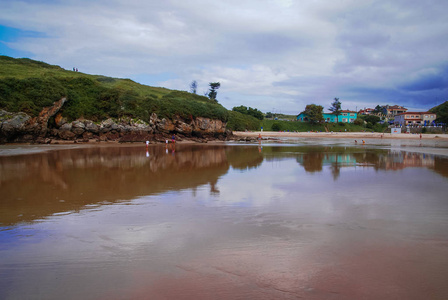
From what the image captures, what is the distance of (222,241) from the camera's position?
5473 millimetres

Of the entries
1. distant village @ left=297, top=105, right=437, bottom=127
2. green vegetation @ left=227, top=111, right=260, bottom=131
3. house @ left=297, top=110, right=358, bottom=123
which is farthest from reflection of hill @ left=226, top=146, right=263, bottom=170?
house @ left=297, top=110, right=358, bottom=123

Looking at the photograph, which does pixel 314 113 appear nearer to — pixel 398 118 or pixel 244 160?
pixel 398 118

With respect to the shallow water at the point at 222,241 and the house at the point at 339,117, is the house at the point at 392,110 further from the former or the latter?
the shallow water at the point at 222,241

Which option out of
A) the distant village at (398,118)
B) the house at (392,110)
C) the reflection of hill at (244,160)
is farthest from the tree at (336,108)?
the reflection of hill at (244,160)

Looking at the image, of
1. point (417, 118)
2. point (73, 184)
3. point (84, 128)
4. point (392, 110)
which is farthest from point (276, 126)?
point (73, 184)

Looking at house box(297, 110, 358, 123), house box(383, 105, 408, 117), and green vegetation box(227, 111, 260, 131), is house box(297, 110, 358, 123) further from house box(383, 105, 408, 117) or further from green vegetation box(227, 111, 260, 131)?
house box(383, 105, 408, 117)

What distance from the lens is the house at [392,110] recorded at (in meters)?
116

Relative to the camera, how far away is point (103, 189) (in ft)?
33.0

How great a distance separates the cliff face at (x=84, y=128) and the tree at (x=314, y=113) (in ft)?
184

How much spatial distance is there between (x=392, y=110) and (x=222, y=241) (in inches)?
5295

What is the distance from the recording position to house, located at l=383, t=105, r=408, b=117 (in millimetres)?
115769

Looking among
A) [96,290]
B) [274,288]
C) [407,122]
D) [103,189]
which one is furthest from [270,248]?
[407,122]

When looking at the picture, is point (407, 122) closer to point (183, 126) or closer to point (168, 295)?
point (183, 126)

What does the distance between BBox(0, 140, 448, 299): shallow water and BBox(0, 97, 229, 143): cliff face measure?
23.2m
